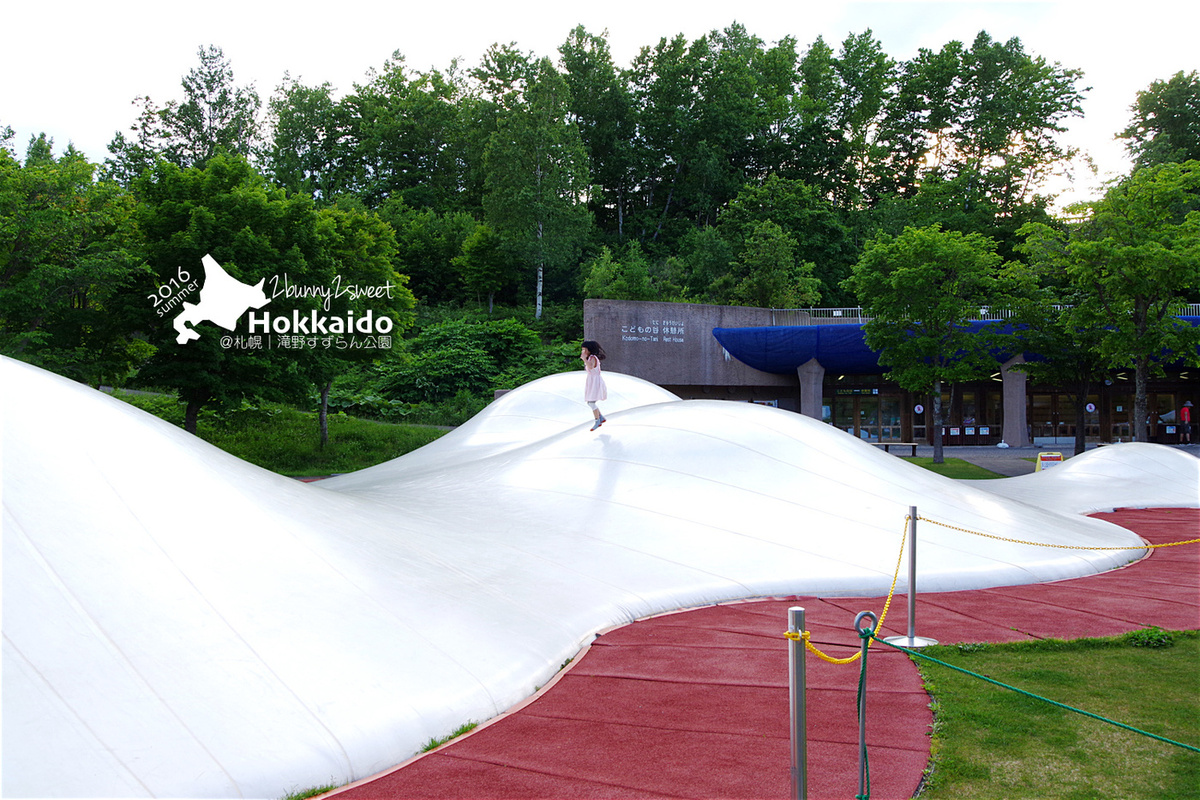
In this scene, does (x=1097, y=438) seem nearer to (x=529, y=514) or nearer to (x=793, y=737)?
(x=529, y=514)

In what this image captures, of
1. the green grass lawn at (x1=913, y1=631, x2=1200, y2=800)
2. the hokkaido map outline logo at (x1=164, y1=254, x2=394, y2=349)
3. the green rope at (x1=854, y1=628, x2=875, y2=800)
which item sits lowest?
the green grass lawn at (x1=913, y1=631, x2=1200, y2=800)

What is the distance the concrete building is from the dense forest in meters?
5.12

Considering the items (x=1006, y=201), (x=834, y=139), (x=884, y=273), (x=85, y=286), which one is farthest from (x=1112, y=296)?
(x=834, y=139)

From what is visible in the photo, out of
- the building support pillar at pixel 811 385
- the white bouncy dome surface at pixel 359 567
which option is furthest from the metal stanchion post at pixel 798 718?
the building support pillar at pixel 811 385

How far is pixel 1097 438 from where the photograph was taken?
37250mm

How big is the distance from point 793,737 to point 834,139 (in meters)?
63.2

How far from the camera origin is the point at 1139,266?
2177cm

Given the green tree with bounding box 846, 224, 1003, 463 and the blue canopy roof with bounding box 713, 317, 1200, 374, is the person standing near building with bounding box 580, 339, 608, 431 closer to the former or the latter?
the green tree with bounding box 846, 224, 1003, 463

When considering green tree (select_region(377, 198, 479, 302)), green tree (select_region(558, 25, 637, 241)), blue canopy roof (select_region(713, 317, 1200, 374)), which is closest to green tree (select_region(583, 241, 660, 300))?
blue canopy roof (select_region(713, 317, 1200, 374))

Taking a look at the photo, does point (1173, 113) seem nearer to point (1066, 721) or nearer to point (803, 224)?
point (803, 224)

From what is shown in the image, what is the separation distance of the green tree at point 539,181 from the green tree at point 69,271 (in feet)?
95.9

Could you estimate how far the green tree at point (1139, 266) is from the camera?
21.7m

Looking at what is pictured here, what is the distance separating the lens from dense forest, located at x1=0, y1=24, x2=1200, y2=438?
41.3 m

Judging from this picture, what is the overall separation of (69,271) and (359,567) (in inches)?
584
